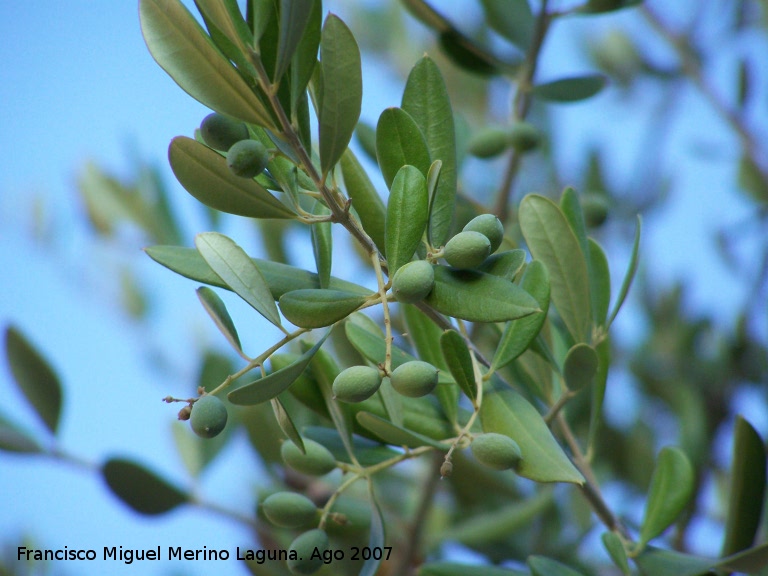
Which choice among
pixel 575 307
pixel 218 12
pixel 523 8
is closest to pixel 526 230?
pixel 575 307

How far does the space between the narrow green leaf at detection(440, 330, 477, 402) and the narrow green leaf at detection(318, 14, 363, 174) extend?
16 cm

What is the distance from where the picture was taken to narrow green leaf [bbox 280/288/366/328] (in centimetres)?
53

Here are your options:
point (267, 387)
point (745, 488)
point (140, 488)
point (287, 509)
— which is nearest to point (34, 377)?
point (140, 488)

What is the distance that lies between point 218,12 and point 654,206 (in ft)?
4.20

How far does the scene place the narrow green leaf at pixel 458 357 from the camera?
589mm

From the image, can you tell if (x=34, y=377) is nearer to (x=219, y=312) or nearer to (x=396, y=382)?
(x=219, y=312)

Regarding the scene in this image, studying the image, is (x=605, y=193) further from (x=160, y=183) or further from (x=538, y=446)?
(x=538, y=446)

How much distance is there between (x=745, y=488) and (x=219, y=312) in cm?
51

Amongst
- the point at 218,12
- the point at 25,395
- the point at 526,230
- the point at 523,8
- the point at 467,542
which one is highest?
the point at 523,8

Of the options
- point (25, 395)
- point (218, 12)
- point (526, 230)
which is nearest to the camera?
point (218, 12)

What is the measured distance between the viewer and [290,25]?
49 cm

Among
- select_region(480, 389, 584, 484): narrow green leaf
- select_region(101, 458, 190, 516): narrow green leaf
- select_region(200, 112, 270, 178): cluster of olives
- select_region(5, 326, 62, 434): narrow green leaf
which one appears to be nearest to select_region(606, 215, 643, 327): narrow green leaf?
select_region(480, 389, 584, 484): narrow green leaf

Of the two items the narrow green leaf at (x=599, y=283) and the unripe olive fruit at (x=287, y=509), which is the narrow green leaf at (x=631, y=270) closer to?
the narrow green leaf at (x=599, y=283)

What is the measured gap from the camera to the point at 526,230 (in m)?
0.69
